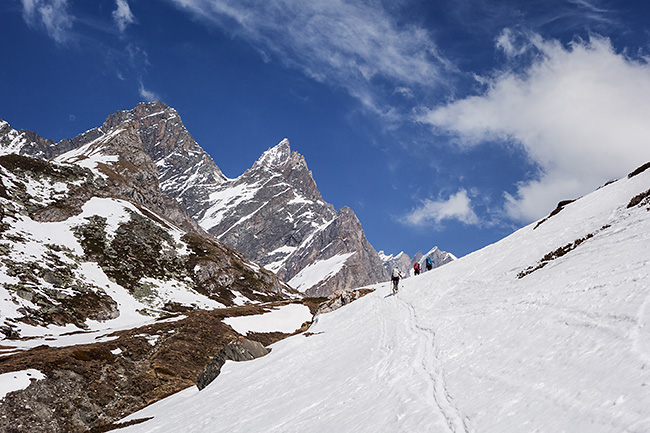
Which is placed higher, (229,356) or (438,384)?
(229,356)

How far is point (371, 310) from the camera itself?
38.5m

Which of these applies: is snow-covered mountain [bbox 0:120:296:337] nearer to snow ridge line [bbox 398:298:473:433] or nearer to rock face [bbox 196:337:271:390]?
rock face [bbox 196:337:271:390]

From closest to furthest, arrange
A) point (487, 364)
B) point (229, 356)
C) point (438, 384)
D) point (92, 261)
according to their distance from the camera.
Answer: point (438, 384) < point (487, 364) < point (229, 356) < point (92, 261)

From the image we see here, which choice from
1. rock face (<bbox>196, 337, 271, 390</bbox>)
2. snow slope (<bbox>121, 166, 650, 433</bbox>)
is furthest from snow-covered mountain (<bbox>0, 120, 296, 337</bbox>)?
snow slope (<bbox>121, 166, 650, 433</bbox>)

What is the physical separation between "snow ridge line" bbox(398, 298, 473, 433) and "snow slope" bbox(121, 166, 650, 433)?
0.05 metres

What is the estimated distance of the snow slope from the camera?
8781 millimetres

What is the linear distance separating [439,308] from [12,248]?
282 ft

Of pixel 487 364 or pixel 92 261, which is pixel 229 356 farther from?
pixel 92 261

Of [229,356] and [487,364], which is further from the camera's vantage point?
[229,356]

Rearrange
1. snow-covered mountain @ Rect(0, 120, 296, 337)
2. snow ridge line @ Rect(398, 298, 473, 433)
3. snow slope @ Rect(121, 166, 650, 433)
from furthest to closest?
snow-covered mountain @ Rect(0, 120, 296, 337) → snow ridge line @ Rect(398, 298, 473, 433) → snow slope @ Rect(121, 166, 650, 433)

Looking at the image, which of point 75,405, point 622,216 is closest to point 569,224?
point 622,216

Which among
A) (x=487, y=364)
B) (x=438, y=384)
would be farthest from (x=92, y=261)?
(x=487, y=364)

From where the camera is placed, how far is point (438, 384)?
1261 cm

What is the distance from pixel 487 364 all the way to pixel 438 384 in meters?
1.82
